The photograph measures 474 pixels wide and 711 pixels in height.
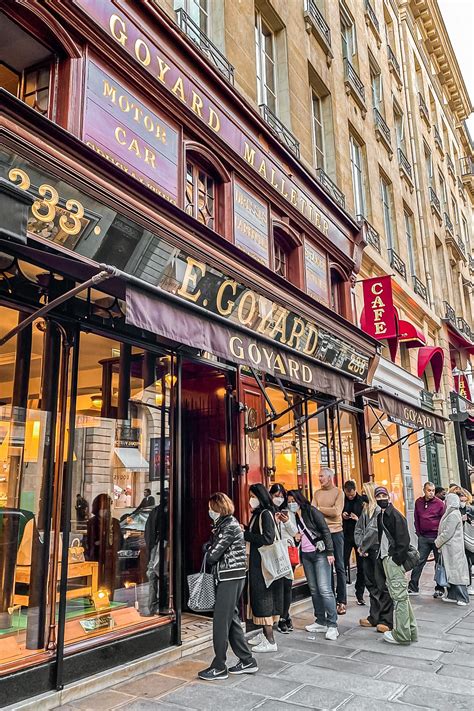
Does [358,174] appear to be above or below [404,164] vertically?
below

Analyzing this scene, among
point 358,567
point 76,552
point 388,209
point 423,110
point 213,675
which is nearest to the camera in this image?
point 213,675

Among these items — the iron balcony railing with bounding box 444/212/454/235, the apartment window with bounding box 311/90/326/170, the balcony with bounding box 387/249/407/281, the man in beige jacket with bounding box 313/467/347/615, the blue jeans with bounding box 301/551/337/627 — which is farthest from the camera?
the iron balcony railing with bounding box 444/212/454/235

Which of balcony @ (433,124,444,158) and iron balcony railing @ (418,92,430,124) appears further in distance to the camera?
balcony @ (433,124,444,158)

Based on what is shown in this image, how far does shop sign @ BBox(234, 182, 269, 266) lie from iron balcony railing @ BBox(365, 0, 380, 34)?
14.4 m

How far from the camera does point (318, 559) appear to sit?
7.08 meters

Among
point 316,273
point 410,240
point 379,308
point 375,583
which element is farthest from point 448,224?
point 375,583

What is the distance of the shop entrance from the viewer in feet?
26.5

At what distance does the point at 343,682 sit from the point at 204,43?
9.21 meters

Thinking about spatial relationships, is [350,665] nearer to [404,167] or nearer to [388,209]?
[388,209]

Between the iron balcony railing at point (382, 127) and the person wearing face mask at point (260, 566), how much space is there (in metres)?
16.0

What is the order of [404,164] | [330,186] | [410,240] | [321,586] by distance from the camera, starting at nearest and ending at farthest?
[321,586] < [330,186] < [404,164] < [410,240]

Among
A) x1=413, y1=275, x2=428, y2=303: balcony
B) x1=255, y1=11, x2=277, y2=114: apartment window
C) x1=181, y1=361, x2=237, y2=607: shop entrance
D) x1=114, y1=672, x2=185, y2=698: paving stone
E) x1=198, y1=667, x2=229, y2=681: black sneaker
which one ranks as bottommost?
x1=114, y1=672, x2=185, y2=698: paving stone

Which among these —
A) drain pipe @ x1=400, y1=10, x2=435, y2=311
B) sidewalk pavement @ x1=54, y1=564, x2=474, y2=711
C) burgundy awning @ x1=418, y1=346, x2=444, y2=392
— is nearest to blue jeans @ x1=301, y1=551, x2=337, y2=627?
sidewalk pavement @ x1=54, y1=564, x2=474, y2=711

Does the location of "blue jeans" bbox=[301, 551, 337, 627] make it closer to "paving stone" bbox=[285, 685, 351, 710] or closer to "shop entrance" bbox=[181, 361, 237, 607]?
"shop entrance" bbox=[181, 361, 237, 607]
